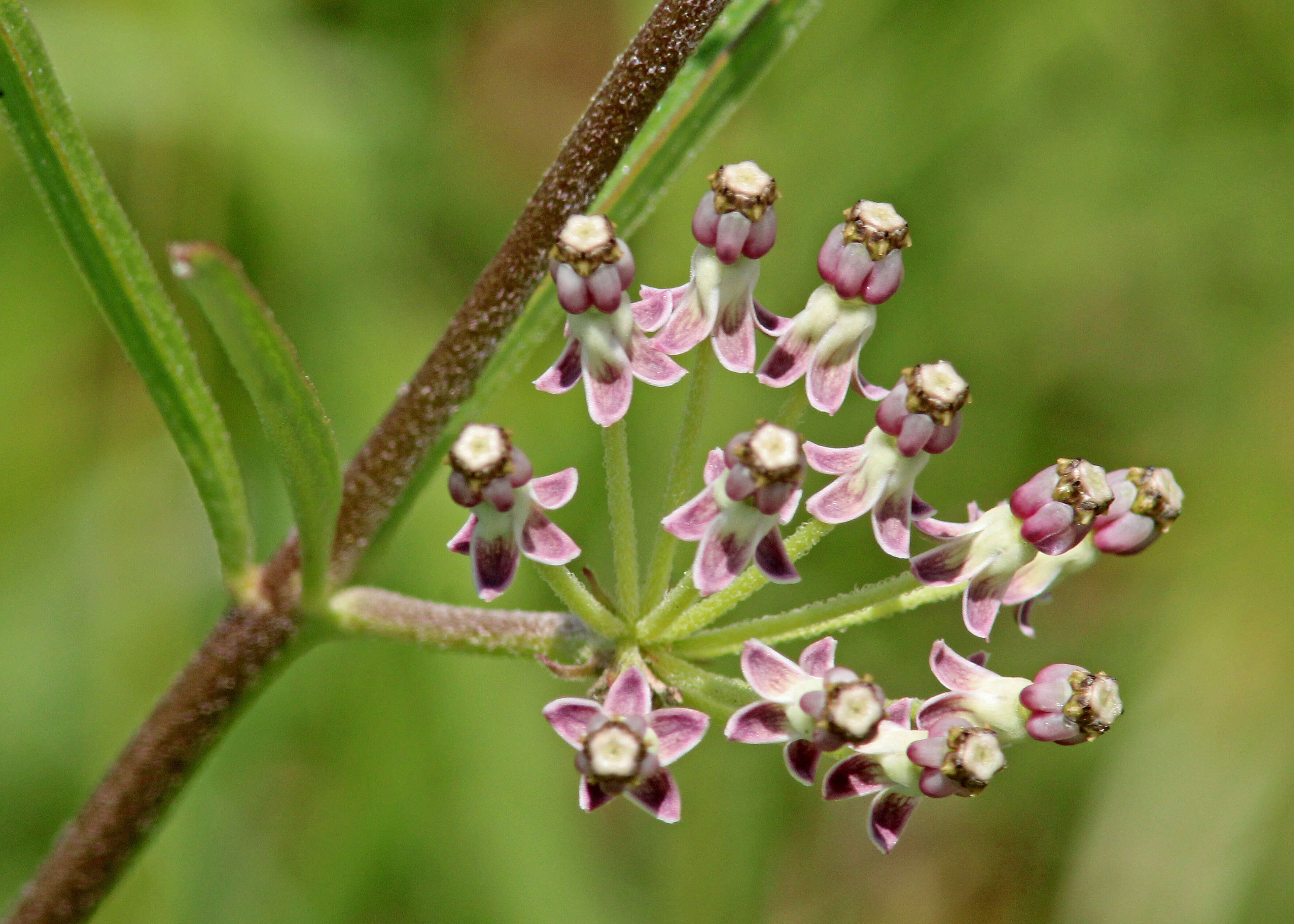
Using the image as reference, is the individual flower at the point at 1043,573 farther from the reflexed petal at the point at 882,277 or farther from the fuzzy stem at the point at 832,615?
the reflexed petal at the point at 882,277

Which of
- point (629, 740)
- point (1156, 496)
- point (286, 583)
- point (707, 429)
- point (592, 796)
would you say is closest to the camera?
point (629, 740)

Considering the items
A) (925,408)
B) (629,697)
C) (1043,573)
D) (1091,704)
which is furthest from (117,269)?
(1091,704)

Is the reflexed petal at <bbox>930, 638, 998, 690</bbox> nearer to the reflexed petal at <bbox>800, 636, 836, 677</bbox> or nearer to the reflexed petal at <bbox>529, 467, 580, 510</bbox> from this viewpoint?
the reflexed petal at <bbox>800, 636, 836, 677</bbox>

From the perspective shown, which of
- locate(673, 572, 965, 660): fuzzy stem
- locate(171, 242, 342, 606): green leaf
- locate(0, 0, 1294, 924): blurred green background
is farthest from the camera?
locate(0, 0, 1294, 924): blurred green background

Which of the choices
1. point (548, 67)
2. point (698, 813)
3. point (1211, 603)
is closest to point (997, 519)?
point (698, 813)

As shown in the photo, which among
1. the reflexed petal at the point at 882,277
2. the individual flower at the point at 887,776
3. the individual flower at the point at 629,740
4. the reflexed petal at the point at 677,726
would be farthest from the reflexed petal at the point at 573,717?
the reflexed petal at the point at 882,277

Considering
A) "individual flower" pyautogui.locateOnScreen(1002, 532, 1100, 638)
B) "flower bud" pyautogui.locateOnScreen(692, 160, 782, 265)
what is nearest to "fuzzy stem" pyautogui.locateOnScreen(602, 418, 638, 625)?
"flower bud" pyautogui.locateOnScreen(692, 160, 782, 265)

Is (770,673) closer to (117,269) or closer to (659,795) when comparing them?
(659,795)
